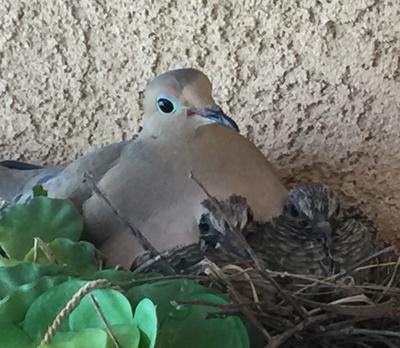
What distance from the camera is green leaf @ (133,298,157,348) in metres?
0.60

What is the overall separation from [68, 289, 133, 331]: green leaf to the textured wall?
1.58ft

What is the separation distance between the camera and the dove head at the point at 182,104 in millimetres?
906

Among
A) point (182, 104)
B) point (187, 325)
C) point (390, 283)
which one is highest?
point (182, 104)

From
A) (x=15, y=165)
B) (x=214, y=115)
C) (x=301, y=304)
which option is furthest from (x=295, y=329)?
(x=15, y=165)

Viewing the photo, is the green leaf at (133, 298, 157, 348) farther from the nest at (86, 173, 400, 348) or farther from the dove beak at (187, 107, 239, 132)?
the dove beak at (187, 107, 239, 132)

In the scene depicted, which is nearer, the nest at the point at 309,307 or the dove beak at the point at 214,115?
the nest at the point at 309,307

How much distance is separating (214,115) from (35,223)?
210 mm

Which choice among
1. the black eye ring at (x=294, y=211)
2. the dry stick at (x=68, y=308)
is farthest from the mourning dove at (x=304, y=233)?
the dry stick at (x=68, y=308)

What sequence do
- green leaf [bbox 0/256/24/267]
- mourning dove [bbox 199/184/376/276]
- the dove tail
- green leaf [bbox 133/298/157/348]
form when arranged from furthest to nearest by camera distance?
the dove tail, mourning dove [bbox 199/184/376/276], green leaf [bbox 0/256/24/267], green leaf [bbox 133/298/157/348]

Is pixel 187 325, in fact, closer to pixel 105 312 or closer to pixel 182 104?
pixel 105 312

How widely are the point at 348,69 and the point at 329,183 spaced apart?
0.43 feet

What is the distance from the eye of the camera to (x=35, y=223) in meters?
0.79

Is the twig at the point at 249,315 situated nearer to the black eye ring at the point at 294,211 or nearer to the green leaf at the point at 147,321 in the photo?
the green leaf at the point at 147,321

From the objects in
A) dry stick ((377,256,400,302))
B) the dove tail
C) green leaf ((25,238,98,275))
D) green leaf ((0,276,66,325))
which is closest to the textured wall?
the dove tail
